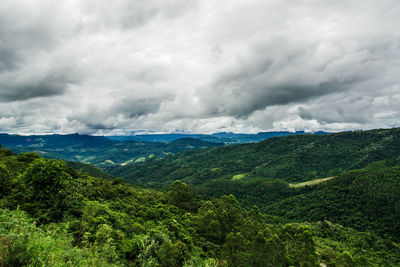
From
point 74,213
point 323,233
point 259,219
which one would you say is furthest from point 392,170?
point 74,213

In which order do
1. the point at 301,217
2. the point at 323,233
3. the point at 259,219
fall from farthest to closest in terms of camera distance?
the point at 301,217 < the point at 323,233 < the point at 259,219

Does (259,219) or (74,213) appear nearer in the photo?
(74,213)

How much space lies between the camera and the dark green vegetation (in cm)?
1432

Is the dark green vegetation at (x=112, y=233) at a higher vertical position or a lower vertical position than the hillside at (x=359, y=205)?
higher

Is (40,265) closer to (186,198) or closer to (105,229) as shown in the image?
(105,229)

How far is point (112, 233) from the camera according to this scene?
80.9 ft

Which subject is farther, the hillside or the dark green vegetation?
the hillside

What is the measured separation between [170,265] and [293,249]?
2490 centimetres

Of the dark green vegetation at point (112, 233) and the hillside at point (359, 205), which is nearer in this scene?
the dark green vegetation at point (112, 233)

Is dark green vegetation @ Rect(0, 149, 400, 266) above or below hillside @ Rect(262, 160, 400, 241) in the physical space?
above

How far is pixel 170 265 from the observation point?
904 inches

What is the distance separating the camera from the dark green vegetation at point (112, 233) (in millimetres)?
14320

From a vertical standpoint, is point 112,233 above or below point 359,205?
above

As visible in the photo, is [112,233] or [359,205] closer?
[112,233]
